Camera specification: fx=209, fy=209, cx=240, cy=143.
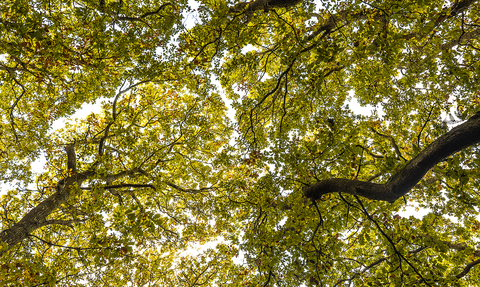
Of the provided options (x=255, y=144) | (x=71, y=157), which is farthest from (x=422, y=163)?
(x=71, y=157)

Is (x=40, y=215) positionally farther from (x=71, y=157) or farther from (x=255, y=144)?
(x=255, y=144)

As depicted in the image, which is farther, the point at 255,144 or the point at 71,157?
the point at 71,157

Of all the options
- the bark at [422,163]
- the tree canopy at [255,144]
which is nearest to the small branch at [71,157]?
the tree canopy at [255,144]

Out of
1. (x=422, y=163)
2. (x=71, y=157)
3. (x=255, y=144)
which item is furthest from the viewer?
(x=71, y=157)

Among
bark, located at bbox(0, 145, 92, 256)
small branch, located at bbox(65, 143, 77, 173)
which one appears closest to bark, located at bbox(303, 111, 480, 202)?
bark, located at bbox(0, 145, 92, 256)

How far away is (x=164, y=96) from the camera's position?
9.71 m

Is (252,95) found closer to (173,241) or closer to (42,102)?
(173,241)

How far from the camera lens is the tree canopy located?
4.29m

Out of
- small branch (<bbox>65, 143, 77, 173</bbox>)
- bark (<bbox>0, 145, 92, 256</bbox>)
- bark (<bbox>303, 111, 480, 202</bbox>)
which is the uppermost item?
small branch (<bbox>65, 143, 77, 173</bbox>)

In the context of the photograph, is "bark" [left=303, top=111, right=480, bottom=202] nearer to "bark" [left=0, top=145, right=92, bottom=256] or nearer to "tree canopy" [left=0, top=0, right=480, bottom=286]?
"tree canopy" [left=0, top=0, right=480, bottom=286]

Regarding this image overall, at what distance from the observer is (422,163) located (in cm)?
361

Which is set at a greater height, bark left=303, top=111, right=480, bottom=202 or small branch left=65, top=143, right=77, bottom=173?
small branch left=65, top=143, right=77, bottom=173

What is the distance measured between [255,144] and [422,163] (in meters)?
3.85

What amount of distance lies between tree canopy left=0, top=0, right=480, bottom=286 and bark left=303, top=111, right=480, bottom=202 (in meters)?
0.02
